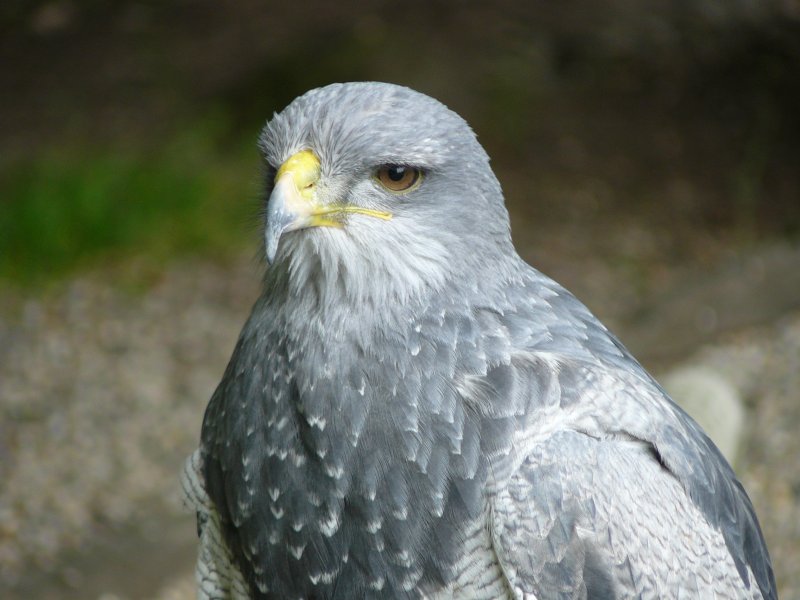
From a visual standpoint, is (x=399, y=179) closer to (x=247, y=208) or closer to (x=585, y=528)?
(x=585, y=528)

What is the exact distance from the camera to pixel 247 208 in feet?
18.6

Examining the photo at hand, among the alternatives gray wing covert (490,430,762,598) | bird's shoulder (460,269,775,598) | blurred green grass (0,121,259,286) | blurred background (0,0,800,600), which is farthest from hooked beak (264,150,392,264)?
blurred green grass (0,121,259,286)

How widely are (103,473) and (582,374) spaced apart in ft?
12.7

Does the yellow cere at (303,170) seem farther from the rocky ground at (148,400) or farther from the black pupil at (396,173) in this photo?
the rocky ground at (148,400)

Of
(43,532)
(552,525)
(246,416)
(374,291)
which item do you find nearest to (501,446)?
(552,525)

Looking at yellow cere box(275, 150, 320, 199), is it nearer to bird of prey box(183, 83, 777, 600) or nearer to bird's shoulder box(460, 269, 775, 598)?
bird of prey box(183, 83, 777, 600)

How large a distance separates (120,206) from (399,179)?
5487 mm

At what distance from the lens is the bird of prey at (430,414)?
8.38 feet

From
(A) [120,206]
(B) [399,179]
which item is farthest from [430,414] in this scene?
(A) [120,206]

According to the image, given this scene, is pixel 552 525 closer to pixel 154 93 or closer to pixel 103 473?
pixel 103 473

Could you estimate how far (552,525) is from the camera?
99.0 inches

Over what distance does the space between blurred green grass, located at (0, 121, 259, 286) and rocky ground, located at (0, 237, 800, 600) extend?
217 mm

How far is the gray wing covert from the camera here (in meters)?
2.52

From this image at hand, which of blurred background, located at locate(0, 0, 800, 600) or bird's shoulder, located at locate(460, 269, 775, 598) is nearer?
bird's shoulder, located at locate(460, 269, 775, 598)
